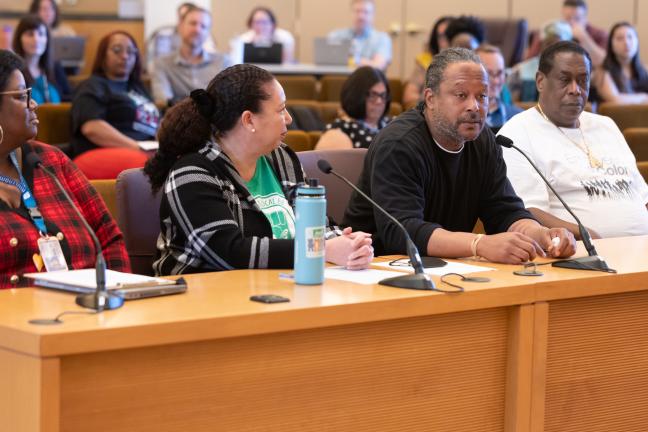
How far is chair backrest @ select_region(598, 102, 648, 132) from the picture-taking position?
5.74 m

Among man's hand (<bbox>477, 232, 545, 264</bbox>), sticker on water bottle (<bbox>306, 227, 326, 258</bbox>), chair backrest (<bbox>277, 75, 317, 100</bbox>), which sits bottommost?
man's hand (<bbox>477, 232, 545, 264</bbox>)

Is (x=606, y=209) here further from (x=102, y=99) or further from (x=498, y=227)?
(x=102, y=99)

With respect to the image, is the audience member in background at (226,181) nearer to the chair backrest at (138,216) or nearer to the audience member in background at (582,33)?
the chair backrest at (138,216)

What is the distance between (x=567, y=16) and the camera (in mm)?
9305

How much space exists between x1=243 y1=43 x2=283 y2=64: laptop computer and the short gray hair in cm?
565

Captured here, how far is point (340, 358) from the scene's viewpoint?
2.11 meters

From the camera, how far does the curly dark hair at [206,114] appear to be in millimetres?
2752

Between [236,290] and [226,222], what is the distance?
43 cm

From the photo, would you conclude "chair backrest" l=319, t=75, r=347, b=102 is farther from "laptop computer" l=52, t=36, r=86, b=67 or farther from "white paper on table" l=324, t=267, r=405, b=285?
"white paper on table" l=324, t=267, r=405, b=285

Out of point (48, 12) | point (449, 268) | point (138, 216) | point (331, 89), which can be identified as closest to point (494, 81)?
point (331, 89)

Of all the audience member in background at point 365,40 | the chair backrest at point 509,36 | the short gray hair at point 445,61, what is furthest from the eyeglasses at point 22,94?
the chair backrest at point 509,36

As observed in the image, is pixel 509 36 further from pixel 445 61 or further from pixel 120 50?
pixel 445 61

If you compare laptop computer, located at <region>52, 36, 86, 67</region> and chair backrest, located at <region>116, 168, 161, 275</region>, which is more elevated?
laptop computer, located at <region>52, 36, 86, 67</region>

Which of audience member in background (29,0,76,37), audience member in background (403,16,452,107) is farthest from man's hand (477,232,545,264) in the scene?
audience member in background (29,0,76,37)
